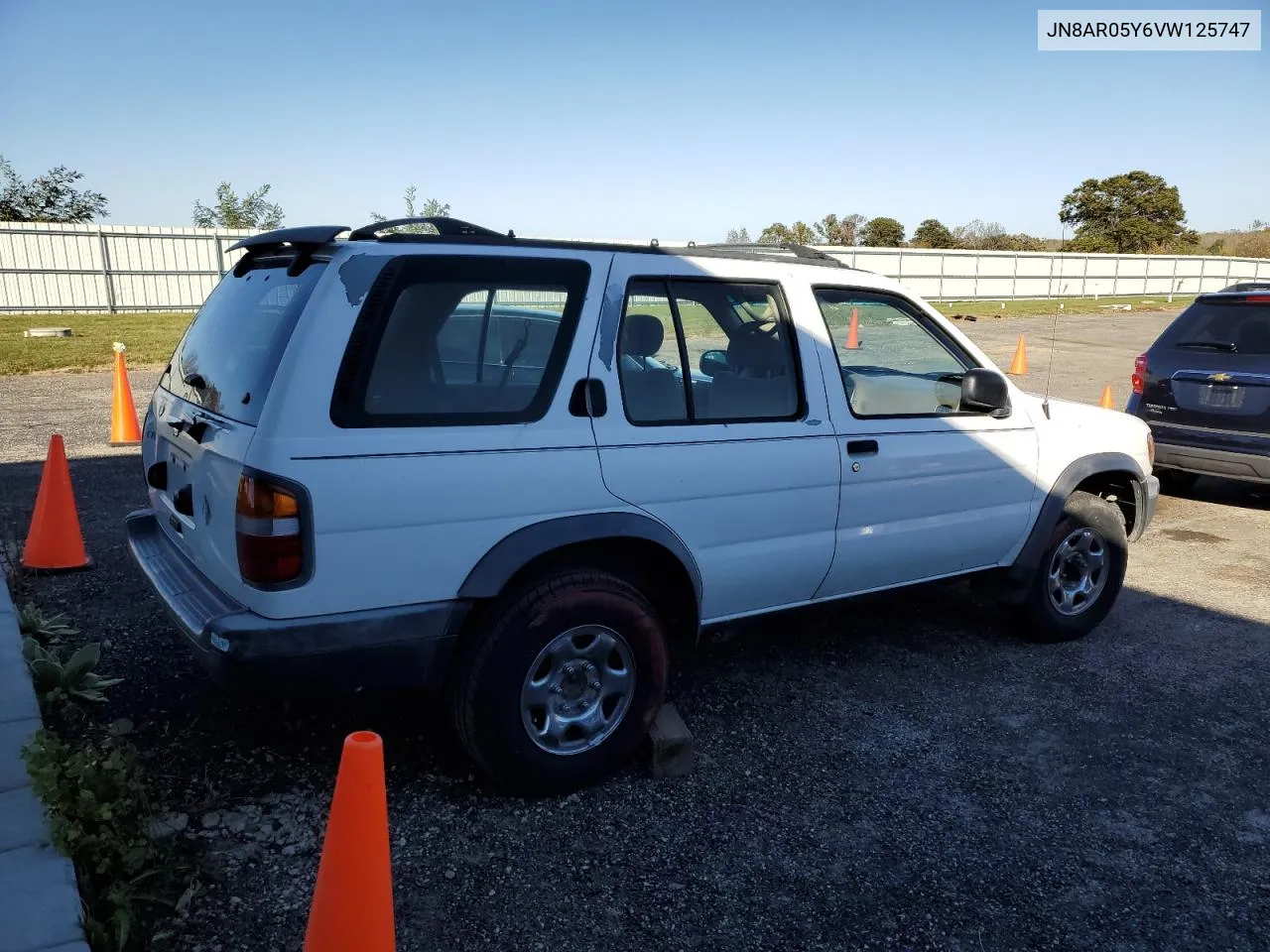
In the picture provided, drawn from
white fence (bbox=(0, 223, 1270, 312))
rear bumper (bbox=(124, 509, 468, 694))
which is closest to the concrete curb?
rear bumper (bbox=(124, 509, 468, 694))

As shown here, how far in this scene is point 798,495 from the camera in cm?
372

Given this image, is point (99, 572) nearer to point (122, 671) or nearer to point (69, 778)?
point (122, 671)

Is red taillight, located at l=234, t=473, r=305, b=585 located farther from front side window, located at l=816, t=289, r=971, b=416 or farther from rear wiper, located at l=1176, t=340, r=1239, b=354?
rear wiper, located at l=1176, t=340, r=1239, b=354

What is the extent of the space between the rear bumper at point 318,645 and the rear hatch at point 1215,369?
651 centimetres

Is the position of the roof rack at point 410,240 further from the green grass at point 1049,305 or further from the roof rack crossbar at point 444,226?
the green grass at point 1049,305

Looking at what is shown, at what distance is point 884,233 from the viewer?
2185 inches

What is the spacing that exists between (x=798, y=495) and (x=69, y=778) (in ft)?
8.79

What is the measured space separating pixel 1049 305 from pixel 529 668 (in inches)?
1318

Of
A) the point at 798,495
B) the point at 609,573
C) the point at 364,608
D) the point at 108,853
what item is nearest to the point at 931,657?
the point at 798,495

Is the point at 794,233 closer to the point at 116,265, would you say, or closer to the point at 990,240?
the point at 990,240

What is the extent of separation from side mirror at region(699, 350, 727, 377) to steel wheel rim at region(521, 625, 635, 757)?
3.63 ft

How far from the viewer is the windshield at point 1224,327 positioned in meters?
7.13

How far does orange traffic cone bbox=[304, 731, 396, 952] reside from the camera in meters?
2.12

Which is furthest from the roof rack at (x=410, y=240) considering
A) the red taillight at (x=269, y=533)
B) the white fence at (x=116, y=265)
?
the white fence at (x=116, y=265)
